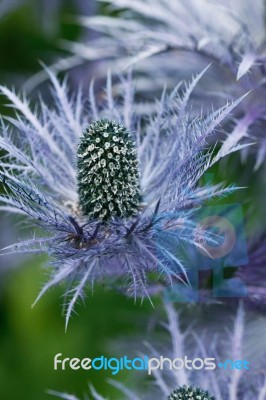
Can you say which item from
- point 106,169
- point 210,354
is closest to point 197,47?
point 106,169

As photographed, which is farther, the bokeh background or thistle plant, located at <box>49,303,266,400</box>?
the bokeh background

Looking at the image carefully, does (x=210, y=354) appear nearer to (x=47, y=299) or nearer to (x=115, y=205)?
(x=115, y=205)

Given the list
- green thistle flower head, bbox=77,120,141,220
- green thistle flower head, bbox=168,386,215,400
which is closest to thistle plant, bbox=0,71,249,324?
green thistle flower head, bbox=77,120,141,220

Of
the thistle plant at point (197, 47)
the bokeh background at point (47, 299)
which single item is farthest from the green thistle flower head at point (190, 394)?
the thistle plant at point (197, 47)

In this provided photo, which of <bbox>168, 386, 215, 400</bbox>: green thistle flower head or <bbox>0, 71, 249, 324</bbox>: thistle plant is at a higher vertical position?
<bbox>0, 71, 249, 324</bbox>: thistle plant

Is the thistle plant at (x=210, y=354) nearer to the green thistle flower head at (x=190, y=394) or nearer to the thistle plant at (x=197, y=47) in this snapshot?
the green thistle flower head at (x=190, y=394)

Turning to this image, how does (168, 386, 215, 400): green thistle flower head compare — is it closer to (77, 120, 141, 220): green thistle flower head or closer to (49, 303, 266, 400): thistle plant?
(49, 303, 266, 400): thistle plant

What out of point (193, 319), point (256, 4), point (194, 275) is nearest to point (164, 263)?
point (194, 275)
